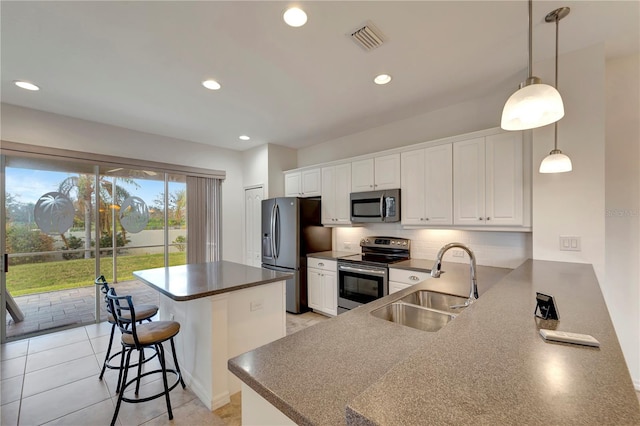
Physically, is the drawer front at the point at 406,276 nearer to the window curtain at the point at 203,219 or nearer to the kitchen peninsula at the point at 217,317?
the kitchen peninsula at the point at 217,317

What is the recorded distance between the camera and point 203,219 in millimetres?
4641

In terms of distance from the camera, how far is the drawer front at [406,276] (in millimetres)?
2848

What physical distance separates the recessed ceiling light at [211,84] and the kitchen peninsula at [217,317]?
6.12 feet

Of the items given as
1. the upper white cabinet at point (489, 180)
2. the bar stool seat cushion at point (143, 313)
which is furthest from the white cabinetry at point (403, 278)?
the bar stool seat cushion at point (143, 313)

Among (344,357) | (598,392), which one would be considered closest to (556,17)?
(598,392)

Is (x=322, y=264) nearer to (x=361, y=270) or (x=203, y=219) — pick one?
(x=361, y=270)

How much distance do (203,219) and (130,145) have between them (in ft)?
4.97

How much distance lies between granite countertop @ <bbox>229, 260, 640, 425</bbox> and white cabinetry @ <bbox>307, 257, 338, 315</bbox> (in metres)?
2.37

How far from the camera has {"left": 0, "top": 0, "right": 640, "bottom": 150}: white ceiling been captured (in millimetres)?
1742

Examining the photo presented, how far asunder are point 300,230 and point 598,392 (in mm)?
3532

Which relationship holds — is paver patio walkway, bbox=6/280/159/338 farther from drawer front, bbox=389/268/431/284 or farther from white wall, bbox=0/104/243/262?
drawer front, bbox=389/268/431/284

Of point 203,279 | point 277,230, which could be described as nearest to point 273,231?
point 277,230

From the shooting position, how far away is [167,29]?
1.88 meters

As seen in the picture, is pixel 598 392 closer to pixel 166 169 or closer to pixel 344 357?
pixel 344 357
